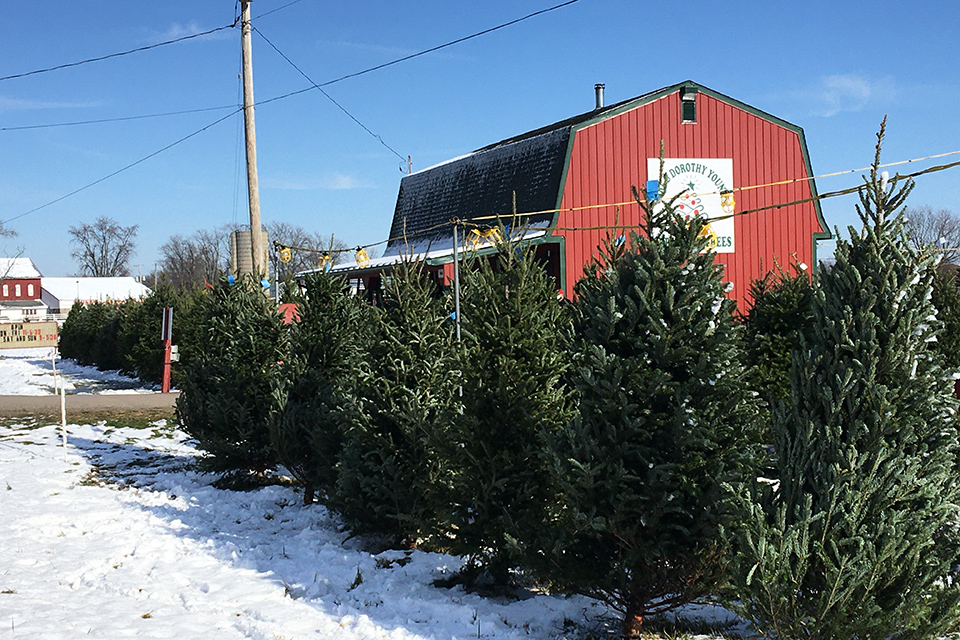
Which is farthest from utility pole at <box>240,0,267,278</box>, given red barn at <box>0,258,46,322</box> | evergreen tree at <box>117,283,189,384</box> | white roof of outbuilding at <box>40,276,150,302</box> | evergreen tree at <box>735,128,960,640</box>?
white roof of outbuilding at <box>40,276,150,302</box>

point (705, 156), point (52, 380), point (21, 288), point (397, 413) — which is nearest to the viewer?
point (397, 413)

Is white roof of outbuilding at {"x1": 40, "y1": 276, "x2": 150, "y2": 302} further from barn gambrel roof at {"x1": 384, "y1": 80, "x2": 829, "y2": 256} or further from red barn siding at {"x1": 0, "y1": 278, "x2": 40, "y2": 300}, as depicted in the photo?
barn gambrel roof at {"x1": 384, "y1": 80, "x2": 829, "y2": 256}

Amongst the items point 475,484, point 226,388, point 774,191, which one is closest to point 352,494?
point 475,484

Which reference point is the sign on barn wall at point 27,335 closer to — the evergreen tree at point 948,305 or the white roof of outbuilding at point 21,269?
the white roof of outbuilding at point 21,269

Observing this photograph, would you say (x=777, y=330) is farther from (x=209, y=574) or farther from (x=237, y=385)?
(x=209, y=574)

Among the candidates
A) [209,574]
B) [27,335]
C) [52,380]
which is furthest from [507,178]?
[27,335]

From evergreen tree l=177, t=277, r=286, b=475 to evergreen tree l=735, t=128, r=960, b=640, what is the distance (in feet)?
22.5

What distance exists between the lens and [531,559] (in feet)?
17.8

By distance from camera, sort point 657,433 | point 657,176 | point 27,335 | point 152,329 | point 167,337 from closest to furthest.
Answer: point 657,433 < point 657,176 < point 167,337 < point 152,329 < point 27,335

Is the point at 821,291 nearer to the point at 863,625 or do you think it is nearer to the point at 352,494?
the point at 863,625

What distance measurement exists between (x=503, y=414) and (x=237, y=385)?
5.33 m

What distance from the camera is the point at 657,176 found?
17828 millimetres

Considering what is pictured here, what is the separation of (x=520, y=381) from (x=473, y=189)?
14.1 metres

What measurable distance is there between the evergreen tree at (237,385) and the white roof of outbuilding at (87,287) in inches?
3203
